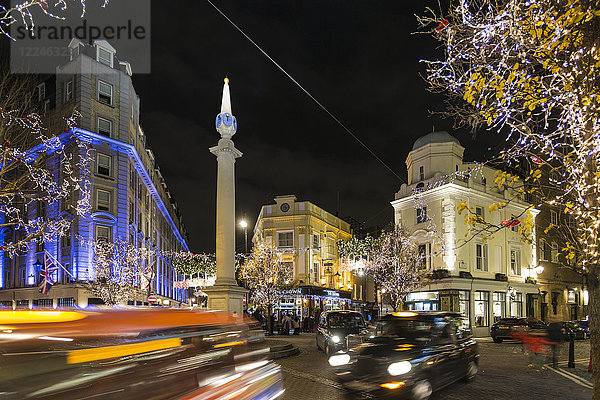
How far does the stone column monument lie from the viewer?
2147 cm

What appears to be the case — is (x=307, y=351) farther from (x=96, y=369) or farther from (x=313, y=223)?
(x=313, y=223)

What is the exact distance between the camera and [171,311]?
511cm

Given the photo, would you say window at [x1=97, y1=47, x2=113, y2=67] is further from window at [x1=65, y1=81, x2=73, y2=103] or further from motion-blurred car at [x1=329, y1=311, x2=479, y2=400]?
motion-blurred car at [x1=329, y1=311, x2=479, y2=400]

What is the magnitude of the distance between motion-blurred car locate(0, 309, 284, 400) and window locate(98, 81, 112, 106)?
120ft

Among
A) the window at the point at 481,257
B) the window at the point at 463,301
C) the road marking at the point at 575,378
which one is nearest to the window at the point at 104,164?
the window at the point at 463,301

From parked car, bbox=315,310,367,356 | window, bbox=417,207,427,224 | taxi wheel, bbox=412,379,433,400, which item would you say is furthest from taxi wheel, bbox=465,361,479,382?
window, bbox=417,207,427,224

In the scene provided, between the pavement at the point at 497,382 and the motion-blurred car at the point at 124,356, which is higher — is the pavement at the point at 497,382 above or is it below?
below

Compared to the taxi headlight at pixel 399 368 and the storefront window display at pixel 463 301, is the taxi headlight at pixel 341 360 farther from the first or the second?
the storefront window display at pixel 463 301

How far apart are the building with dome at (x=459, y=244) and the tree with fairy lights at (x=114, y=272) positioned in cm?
2183

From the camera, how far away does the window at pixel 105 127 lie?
37531mm

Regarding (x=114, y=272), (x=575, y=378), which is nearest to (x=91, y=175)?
(x=114, y=272)

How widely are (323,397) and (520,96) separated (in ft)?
24.0

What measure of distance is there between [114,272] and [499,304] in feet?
99.0

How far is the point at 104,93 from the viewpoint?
38375 mm
